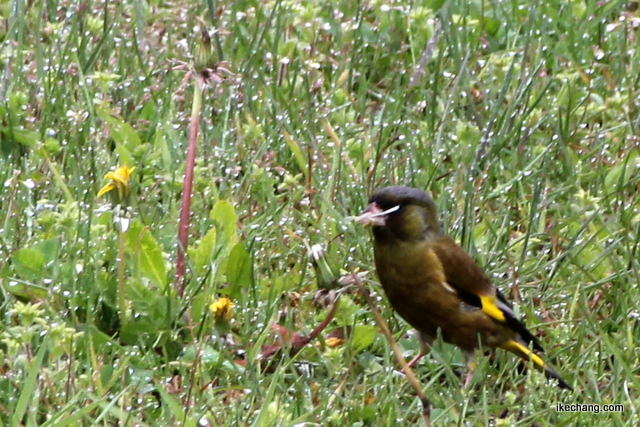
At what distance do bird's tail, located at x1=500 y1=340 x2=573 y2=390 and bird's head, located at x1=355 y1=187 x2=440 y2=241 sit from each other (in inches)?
17.8

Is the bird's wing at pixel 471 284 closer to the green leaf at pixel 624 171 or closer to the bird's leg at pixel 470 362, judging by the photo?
the bird's leg at pixel 470 362

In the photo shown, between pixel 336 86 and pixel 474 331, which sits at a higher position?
pixel 336 86

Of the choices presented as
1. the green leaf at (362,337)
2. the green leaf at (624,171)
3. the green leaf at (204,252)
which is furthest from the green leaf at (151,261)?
the green leaf at (624,171)

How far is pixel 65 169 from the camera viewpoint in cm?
492

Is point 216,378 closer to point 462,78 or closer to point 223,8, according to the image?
point 462,78

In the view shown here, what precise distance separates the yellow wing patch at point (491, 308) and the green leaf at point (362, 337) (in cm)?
42

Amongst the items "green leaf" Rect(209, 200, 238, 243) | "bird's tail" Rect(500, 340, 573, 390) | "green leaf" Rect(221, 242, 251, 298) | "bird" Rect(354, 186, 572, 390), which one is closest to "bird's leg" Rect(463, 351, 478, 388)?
"bird" Rect(354, 186, 572, 390)

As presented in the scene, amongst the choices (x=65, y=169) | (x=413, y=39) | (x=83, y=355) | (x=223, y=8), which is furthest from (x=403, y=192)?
(x=223, y=8)

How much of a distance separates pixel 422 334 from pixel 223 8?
8.79 feet

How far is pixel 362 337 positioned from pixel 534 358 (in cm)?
54

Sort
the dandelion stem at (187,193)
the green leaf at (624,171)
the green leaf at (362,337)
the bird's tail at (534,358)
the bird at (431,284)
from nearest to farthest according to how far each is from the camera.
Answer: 1. the dandelion stem at (187,193)
2. the bird's tail at (534,358)
3. the green leaf at (362,337)
4. the bird at (431,284)
5. the green leaf at (624,171)

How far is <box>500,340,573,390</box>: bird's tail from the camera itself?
3.89 meters

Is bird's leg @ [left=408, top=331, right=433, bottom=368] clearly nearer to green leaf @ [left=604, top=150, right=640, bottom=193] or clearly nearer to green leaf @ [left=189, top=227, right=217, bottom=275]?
green leaf @ [left=189, top=227, right=217, bottom=275]

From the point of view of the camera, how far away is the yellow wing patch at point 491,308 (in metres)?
4.15
